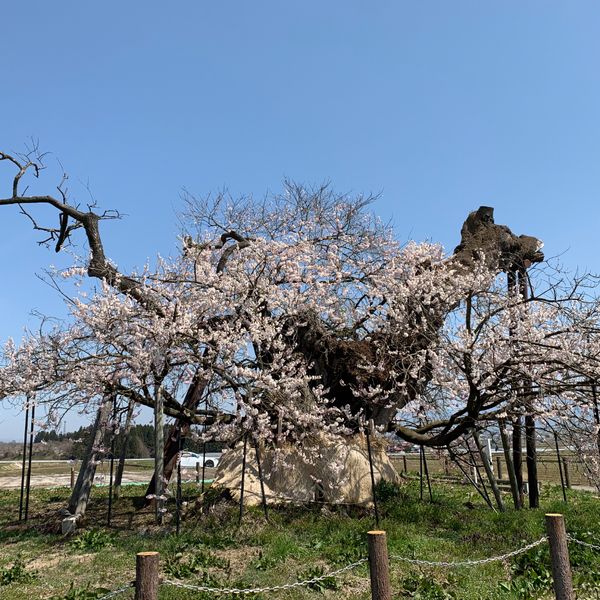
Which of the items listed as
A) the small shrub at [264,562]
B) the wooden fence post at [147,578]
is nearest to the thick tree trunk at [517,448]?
the small shrub at [264,562]

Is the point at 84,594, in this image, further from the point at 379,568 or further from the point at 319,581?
the point at 379,568

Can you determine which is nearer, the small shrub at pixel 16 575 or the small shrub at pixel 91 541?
the small shrub at pixel 16 575

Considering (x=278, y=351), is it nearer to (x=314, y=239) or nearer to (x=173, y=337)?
(x=173, y=337)

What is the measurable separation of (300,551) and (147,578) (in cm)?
382

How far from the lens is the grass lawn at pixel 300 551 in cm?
623

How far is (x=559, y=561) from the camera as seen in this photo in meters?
5.26

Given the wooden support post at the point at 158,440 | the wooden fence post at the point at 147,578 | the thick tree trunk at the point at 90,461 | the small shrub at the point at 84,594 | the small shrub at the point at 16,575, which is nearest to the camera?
the wooden fence post at the point at 147,578

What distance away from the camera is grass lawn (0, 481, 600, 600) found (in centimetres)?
623

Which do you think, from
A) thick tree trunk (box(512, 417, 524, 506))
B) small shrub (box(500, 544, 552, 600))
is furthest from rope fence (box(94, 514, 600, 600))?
thick tree trunk (box(512, 417, 524, 506))

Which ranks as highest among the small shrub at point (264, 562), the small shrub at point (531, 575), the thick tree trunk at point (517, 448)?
the thick tree trunk at point (517, 448)

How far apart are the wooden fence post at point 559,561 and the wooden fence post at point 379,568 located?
2.03m

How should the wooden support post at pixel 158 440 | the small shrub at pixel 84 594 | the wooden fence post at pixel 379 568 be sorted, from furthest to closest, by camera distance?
the wooden support post at pixel 158 440 → the small shrub at pixel 84 594 → the wooden fence post at pixel 379 568

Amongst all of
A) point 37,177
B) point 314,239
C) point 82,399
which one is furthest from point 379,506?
point 37,177

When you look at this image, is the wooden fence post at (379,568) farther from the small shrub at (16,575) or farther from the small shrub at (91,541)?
the small shrub at (91,541)
